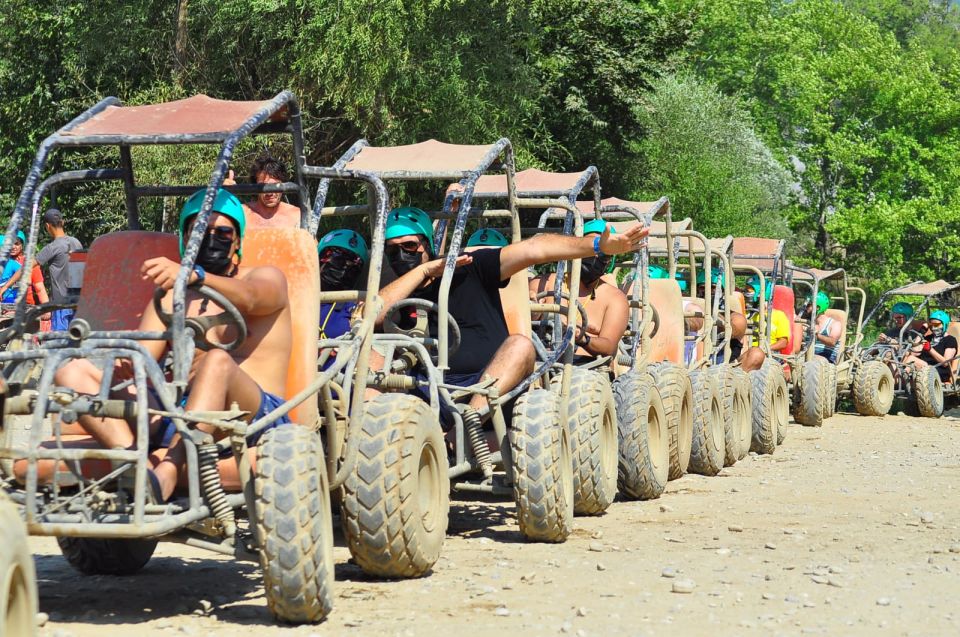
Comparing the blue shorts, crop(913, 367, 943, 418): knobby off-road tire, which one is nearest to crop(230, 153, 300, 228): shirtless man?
the blue shorts

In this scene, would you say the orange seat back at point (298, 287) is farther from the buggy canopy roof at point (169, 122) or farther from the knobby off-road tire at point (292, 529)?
the knobby off-road tire at point (292, 529)

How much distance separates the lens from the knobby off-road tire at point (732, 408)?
12938 mm

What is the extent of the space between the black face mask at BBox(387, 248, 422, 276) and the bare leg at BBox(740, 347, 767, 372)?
26.7ft

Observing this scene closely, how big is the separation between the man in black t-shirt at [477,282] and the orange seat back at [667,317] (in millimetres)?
4028

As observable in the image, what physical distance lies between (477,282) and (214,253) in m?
2.77

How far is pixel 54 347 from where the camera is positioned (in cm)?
580

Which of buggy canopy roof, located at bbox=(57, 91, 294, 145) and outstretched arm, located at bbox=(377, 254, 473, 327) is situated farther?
outstretched arm, located at bbox=(377, 254, 473, 327)

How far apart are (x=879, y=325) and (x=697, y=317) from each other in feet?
110

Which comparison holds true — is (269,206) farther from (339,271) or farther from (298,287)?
(298,287)

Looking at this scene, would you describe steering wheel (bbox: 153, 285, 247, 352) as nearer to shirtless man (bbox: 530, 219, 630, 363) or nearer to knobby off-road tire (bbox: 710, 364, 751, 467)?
shirtless man (bbox: 530, 219, 630, 363)

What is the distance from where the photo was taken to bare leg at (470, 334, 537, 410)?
8539 millimetres

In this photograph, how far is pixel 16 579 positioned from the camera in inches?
178

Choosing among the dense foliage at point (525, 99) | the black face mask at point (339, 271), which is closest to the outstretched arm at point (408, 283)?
the black face mask at point (339, 271)

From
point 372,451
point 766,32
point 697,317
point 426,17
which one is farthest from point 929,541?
point 766,32
